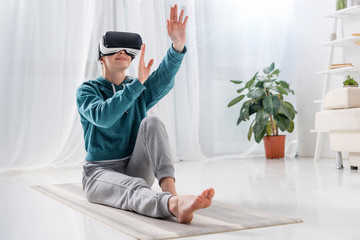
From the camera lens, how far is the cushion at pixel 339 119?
8.87 feet

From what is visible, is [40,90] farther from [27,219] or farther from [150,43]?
[27,219]

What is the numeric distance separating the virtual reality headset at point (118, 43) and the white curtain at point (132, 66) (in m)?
1.75

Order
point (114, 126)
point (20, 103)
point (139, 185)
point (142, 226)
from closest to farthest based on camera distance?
point (142, 226), point (139, 185), point (114, 126), point (20, 103)

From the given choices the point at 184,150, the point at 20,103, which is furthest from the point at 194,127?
the point at 20,103

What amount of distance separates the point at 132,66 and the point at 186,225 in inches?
101

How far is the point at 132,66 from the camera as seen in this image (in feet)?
12.3

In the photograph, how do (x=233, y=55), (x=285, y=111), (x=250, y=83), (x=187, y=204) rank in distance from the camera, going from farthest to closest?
(x=233, y=55)
(x=250, y=83)
(x=285, y=111)
(x=187, y=204)

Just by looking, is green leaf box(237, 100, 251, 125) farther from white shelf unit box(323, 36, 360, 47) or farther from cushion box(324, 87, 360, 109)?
cushion box(324, 87, 360, 109)

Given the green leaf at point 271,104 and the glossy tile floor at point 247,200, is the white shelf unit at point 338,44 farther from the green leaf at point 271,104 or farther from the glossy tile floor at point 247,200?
the glossy tile floor at point 247,200

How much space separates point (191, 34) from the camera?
13.5 ft

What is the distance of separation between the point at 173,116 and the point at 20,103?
1.29 metres

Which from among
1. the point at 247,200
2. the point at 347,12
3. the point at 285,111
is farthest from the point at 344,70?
the point at 247,200

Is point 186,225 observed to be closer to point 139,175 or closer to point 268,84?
point 139,175

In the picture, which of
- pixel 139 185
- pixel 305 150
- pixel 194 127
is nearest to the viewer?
pixel 139 185
